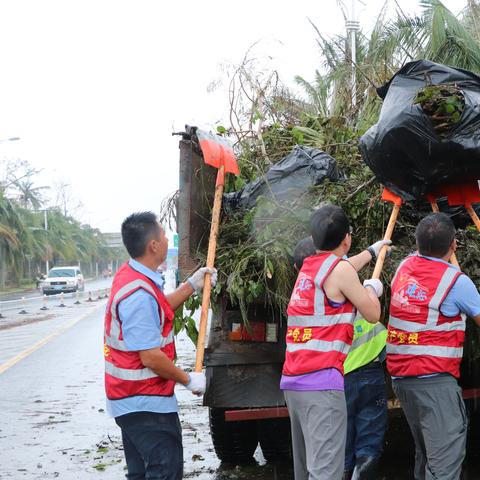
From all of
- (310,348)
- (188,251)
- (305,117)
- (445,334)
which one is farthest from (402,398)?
(305,117)

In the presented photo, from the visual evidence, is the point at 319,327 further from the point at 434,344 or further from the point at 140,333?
the point at 140,333

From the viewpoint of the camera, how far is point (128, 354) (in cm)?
343

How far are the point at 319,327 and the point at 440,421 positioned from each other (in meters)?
Answer: 0.79

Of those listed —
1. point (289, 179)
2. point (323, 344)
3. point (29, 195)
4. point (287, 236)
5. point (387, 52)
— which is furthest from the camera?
point (29, 195)

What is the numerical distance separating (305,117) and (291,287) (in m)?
2.20

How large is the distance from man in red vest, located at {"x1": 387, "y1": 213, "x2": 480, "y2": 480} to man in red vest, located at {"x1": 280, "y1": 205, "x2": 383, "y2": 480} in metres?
0.32

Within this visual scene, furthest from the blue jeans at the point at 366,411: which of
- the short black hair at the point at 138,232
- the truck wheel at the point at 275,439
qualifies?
the short black hair at the point at 138,232

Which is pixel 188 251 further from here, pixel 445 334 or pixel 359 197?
pixel 445 334

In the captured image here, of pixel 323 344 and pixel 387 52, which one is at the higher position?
pixel 387 52

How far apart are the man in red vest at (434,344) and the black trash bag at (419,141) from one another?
0.62m

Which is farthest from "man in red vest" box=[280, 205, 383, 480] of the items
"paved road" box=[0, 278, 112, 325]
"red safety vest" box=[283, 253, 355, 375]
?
"paved road" box=[0, 278, 112, 325]

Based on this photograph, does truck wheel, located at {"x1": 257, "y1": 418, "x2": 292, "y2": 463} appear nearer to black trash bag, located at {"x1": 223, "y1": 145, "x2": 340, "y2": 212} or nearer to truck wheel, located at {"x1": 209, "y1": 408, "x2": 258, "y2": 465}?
truck wheel, located at {"x1": 209, "y1": 408, "x2": 258, "y2": 465}

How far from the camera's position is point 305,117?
20.7 feet

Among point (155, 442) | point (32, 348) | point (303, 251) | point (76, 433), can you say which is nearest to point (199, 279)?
point (303, 251)
